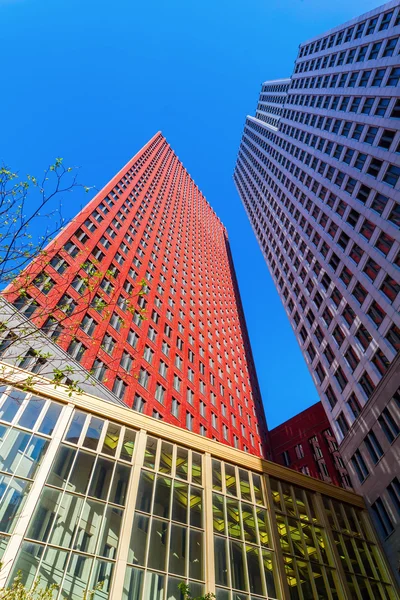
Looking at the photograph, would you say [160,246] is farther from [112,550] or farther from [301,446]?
[112,550]

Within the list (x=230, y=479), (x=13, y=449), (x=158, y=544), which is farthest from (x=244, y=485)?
(x=13, y=449)

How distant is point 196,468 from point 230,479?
2626mm

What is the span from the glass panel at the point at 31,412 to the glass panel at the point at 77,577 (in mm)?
6769

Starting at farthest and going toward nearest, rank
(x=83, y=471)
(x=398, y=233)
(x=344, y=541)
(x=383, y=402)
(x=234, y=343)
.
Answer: (x=234, y=343)
(x=398, y=233)
(x=383, y=402)
(x=344, y=541)
(x=83, y=471)

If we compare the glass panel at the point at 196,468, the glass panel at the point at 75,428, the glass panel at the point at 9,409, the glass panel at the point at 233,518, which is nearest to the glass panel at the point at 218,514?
the glass panel at the point at 233,518

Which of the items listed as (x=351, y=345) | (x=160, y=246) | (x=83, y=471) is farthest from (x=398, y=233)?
(x=160, y=246)

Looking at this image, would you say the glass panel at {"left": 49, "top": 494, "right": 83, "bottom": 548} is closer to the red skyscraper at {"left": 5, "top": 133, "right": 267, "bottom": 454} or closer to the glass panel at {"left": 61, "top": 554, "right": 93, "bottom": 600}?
the glass panel at {"left": 61, "top": 554, "right": 93, "bottom": 600}

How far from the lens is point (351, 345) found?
39.2m

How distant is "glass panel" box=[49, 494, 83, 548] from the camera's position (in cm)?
1633

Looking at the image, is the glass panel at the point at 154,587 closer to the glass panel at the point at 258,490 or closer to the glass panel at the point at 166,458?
the glass panel at the point at 166,458

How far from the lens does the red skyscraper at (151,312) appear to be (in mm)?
38312

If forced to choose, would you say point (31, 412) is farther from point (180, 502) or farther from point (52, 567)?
point (180, 502)

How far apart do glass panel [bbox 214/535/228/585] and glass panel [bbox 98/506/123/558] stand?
552cm

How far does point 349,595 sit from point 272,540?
17.0 feet
